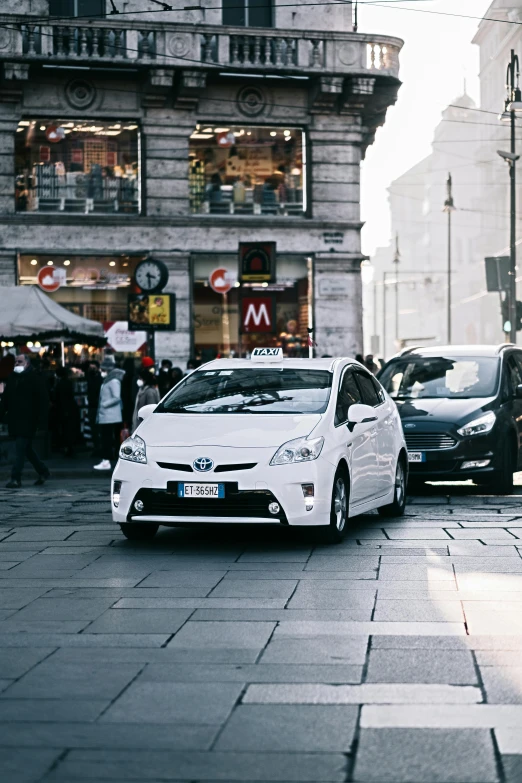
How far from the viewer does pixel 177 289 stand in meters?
31.0

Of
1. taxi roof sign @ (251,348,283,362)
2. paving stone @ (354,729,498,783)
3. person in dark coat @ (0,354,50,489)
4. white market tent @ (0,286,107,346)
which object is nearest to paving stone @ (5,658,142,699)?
paving stone @ (354,729,498,783)

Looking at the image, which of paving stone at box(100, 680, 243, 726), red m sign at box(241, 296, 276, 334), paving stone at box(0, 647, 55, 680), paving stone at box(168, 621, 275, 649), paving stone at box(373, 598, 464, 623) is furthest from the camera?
red m sign at box(241, 296, 276, 334)

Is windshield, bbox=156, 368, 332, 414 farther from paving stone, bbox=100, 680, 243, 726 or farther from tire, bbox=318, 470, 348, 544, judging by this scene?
paving stone, bbox=100, 680, 243, 726

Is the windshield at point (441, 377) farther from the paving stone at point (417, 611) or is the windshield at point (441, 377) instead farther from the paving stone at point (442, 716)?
the paving stone at point (442, 716)

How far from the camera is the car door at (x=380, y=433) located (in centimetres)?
1348

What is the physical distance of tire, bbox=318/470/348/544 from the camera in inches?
462

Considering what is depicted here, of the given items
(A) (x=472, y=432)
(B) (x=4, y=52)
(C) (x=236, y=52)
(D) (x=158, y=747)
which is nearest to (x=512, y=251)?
(C) (x=236, y=52)

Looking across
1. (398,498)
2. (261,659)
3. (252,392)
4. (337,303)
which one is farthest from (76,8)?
(261,659)

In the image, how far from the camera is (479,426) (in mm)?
16719

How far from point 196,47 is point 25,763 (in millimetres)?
26861

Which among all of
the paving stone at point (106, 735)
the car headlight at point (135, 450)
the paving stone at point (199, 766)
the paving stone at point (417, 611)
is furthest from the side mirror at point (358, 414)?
the paving stone at point (199, 766)

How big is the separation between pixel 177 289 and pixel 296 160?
403cm

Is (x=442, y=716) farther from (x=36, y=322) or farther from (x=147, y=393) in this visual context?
(x=36, y=322)

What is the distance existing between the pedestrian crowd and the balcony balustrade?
637 centimetres
